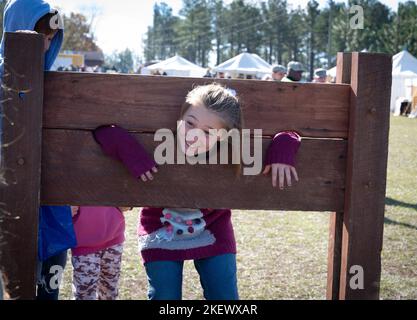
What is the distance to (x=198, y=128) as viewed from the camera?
2.26 m

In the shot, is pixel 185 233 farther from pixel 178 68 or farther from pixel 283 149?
pixel 178 68

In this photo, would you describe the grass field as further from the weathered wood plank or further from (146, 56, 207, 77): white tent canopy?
(146, 56, 207, 77): white tent canopy

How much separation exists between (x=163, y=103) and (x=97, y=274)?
4.10 feet

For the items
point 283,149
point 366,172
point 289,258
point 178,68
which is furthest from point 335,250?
point 178,68

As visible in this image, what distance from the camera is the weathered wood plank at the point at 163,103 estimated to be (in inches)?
84.4

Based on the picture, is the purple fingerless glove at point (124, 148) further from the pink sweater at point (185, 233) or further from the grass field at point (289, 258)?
the grass field at point (289, 258)

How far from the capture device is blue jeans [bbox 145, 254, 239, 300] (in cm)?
237

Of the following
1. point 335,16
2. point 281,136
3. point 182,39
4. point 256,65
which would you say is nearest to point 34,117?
point 281,136

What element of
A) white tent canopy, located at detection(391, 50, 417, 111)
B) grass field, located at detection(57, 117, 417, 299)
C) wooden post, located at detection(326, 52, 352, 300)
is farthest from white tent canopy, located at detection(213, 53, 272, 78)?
wooden post, located at detection(326, 52, 352, 300)

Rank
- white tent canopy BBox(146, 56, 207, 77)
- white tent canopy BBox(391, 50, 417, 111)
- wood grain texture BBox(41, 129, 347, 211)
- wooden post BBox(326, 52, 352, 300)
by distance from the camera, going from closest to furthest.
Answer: wood grain texture BBox(41, 129, 347, 211) < wooden post BBox(326, 52, 352, 300) < white tent canopy BBox(391, 50, 417, 111) < white tent canopy BBox(146, 56, 207, 77)

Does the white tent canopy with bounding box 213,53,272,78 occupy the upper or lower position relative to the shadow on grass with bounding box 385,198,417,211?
upper

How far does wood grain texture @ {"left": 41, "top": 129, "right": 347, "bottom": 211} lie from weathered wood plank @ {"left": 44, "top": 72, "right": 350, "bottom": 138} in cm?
6

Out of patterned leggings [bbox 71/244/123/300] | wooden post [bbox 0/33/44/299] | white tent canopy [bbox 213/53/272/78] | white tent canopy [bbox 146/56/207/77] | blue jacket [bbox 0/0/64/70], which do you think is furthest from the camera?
white tent canopy [bbox 146/56/207/77]
